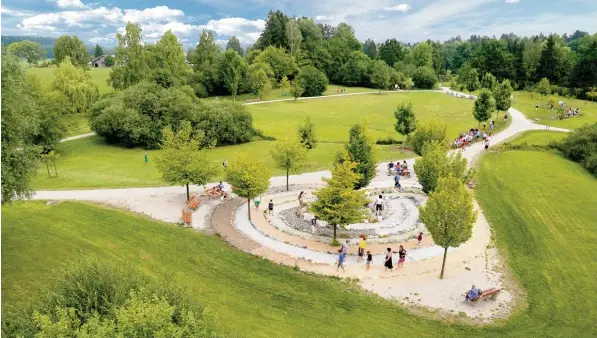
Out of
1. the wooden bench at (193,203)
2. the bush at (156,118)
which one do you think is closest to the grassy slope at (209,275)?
the wooden bench at (193,203)

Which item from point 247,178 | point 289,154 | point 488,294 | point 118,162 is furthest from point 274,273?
point 118,162

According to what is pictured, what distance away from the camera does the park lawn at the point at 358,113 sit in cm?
5896

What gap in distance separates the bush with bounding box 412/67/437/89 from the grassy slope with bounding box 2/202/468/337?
94.8 meters

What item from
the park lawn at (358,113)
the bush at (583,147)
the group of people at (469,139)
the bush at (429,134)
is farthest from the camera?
the park lawn at (358,113)

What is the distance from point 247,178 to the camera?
25672 millimetres

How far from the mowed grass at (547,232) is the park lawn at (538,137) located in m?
4.76

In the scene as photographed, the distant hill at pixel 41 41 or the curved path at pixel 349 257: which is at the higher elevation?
the distant hill at pixel 41 41

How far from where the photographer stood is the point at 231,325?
49.3 feet

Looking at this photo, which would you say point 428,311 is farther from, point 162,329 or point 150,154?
point 150,154

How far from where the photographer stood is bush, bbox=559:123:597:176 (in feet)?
132

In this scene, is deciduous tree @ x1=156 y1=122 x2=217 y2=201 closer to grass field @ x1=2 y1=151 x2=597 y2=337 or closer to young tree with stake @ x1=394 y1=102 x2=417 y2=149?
grass field @ x1=2 y1=151 x2=597 y2=337

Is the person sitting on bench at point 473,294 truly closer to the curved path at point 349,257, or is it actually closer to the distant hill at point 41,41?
the curved path at point 349,257

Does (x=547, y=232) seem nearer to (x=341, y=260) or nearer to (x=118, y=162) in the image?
(x=341, y=260)

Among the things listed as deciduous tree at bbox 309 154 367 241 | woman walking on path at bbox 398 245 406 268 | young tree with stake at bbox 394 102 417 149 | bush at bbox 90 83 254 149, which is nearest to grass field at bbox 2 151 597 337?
woman walking on path at bbox 398 245 406 268
